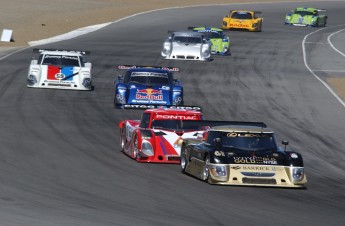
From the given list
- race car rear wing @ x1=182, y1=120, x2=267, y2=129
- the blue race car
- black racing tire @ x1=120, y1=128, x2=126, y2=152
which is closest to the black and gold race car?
race car rear wing @ x1=182, y1=120, x2=267, y2=129

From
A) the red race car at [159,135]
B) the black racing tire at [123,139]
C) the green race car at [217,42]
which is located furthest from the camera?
the green race car at [217,42]

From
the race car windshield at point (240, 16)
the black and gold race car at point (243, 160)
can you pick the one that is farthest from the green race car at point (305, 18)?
the black and gold race car at point (243, 160)

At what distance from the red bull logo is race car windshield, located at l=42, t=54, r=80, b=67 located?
554cm

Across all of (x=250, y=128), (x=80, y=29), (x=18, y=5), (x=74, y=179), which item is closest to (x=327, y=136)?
(x=250, y=128)

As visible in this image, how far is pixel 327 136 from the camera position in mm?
29375

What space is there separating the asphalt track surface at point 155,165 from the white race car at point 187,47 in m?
0.66

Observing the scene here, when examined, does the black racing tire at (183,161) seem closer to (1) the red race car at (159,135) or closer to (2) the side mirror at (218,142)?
(1) the red race car at (159,135)

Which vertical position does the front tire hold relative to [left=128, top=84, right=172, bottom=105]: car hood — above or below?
above

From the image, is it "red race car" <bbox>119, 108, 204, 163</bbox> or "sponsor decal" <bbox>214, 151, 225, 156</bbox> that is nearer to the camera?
"sponsor decal" <bbox>214, 151, 225, 156</bbox>

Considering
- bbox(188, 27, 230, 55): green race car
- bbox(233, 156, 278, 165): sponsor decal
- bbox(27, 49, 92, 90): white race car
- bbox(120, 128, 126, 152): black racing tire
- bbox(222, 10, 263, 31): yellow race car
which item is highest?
bbox(233, 156, 278, 165): sponsor decal

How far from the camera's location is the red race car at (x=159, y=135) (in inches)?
908

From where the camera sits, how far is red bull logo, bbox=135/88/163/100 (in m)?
33.6

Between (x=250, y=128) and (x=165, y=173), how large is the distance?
199cm

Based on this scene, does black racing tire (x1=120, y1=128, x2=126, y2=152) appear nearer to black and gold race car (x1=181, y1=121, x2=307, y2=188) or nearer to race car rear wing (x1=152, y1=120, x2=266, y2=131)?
race car rear wing (x1=152, y1=120, x2=266, y2=131)
